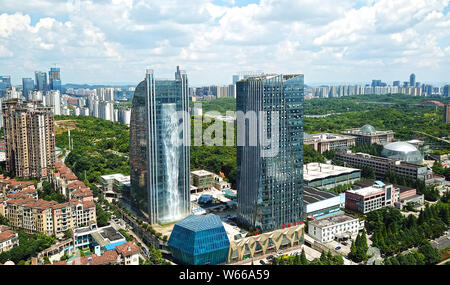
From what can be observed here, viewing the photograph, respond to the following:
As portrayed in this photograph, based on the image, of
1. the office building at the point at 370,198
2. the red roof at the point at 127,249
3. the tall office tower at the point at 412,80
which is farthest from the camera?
the tall office tower at the point at 412,80

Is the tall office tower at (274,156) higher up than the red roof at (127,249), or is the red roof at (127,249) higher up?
the tall office tower at (274,156)

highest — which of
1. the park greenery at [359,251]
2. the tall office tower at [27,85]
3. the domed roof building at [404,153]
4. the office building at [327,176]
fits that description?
the tall office tower at [27,85]

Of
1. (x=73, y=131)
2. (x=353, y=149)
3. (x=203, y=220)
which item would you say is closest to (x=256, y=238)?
(x=203, y=220)

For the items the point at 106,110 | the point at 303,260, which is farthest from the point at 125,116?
the point at 303,260

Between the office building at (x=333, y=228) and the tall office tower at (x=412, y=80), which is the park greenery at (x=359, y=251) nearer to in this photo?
the office building at (x=333, y=228)

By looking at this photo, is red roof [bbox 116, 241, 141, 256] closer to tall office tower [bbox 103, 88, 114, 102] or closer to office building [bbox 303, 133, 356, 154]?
office building [bbox 303, 133, 356, 154]

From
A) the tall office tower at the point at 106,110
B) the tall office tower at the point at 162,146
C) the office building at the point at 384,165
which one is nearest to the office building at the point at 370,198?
the office building at the point at 384,165

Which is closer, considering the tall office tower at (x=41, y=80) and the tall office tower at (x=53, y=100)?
the tall office tower at (x=53, y=100)
